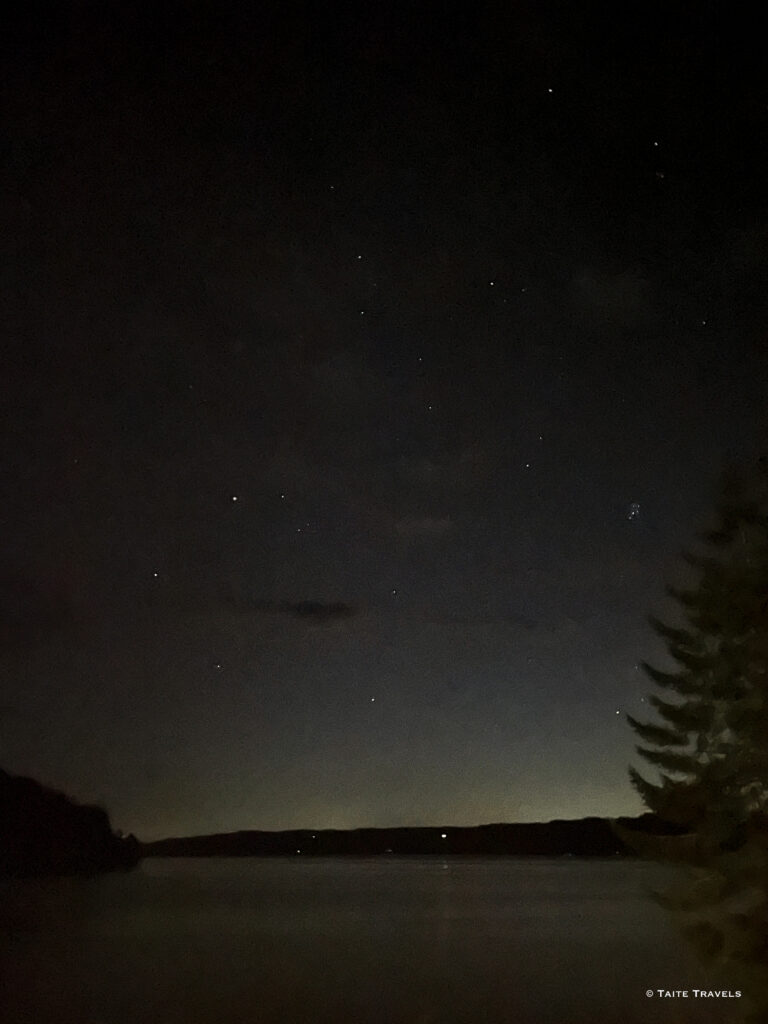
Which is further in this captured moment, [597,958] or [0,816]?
[0,816]

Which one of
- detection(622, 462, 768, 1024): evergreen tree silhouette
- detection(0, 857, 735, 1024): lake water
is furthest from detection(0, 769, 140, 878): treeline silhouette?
detection(622, 462, 768, 1024): evergreen tree silhouette

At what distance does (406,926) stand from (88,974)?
90.4 ft

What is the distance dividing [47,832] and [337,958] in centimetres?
4016

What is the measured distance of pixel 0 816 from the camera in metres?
79.6

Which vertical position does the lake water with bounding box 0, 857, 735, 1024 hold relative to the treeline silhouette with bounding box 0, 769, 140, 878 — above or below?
below

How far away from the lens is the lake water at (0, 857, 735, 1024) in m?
31.4

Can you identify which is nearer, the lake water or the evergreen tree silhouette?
the evergreen tree silhouette

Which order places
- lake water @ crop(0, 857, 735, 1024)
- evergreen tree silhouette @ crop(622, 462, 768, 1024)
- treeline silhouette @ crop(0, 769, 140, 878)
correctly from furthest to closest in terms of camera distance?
1. treeline silhouette @ crop(0, 769, 140, 878)
2. lake water @ crop(0, 857, 735, 1024)
3. evergreen tree silhouette @ crop(622, 462, 768, 1024)

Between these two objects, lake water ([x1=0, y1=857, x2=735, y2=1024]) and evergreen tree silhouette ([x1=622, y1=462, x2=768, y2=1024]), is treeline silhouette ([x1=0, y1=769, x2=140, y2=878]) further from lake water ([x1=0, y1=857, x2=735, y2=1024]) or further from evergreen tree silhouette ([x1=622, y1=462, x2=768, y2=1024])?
evergreen tree silhouette ([x1=622, y1=462, x2=768, y2=1024])

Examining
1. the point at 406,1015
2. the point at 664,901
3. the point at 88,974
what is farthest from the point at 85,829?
the point at 664,901

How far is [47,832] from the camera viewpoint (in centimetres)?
8088

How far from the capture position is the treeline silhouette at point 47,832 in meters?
79.1

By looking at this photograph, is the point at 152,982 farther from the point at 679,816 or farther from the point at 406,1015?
the point at 679,816

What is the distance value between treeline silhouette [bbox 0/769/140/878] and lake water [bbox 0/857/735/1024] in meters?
1.93
